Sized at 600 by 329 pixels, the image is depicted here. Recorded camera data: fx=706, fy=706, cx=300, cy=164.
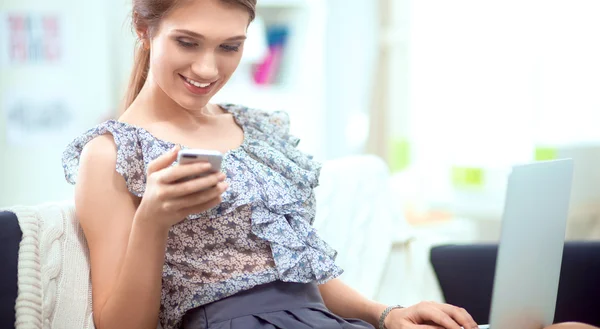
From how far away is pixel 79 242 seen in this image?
3.98 feet

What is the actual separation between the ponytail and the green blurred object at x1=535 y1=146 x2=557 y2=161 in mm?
1841

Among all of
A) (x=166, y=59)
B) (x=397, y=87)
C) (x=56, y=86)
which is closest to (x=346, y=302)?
(x=166, y=59)

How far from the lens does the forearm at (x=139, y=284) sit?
1.05 metres

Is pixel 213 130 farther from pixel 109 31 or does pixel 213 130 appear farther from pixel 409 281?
pixel 109 31

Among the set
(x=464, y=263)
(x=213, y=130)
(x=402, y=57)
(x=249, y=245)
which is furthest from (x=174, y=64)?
(x=402, y=57)

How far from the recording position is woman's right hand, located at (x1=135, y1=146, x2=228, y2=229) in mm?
938

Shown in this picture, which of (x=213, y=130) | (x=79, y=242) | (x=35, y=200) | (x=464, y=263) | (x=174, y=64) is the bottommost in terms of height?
(x=35, y=200)

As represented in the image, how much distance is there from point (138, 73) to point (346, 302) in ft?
1.97

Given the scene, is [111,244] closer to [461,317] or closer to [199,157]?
[199,157]

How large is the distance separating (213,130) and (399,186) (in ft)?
7.67

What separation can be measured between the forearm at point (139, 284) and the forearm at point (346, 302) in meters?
0.38

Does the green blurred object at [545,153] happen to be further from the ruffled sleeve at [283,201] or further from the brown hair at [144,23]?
the brown hair at [144,23]

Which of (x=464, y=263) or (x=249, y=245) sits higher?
(x=249, y=245)

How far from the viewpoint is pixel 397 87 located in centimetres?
394
